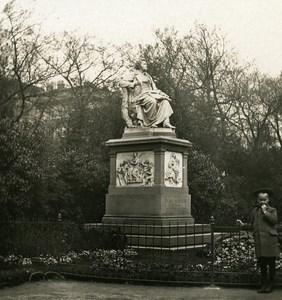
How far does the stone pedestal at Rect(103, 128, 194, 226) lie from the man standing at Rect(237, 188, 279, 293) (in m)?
5.61

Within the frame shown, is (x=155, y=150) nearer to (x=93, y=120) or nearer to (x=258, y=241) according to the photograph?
(x=258, y=241)

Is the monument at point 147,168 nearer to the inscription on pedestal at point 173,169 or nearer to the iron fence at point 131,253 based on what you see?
the inscription on pedestal at point 173,169

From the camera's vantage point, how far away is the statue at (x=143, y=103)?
1694 centimetres

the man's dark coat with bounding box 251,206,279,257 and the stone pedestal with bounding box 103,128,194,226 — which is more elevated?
the stone pedestal with bounding box 103,128,194,226

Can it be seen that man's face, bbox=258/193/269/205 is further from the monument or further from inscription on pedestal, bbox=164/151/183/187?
inscription on pedestal, bbox=164/151/183/187

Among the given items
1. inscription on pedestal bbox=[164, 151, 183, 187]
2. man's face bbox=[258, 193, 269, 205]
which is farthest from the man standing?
inscription on pedestal bbox=[164, 151, 183, 187]

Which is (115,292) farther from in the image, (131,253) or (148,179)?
(148,179)

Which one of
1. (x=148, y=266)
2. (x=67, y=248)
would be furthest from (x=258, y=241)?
(x=67, y=248)

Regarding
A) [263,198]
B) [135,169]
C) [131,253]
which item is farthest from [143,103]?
[263,198]

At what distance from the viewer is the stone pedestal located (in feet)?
52.0

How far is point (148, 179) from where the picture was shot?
16203 mm

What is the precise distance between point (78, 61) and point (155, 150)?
22.5 meters

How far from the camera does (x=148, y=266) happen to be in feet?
36.1

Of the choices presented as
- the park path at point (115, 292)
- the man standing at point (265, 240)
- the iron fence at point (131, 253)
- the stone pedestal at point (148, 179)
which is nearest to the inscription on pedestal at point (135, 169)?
the stone pedestal at point (148, 179)
